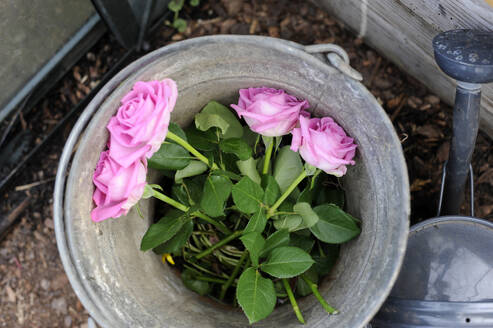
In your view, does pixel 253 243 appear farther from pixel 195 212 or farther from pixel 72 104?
pixel 72 104

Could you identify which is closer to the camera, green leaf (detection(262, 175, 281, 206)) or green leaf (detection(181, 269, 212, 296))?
green leaf (detection(262, 175, 281, 206))

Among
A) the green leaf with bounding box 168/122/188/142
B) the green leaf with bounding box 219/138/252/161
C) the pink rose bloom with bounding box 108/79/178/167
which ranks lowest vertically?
the green leaf with bounding box 219/138/252/161

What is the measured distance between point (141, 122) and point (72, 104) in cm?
73

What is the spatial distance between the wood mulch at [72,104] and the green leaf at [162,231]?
60 cm

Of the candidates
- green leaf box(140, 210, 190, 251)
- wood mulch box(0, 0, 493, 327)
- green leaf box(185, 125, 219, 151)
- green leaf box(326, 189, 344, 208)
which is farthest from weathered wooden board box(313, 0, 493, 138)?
green leaf box(140, 210, 190, 251)

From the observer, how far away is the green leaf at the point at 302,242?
33.8 inches

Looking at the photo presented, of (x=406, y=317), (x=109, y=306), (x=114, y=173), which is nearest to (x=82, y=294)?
(x=109, y=306)

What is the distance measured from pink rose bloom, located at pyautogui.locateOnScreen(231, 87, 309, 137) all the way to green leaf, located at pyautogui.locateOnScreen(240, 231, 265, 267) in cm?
16

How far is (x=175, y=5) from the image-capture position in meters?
1.28

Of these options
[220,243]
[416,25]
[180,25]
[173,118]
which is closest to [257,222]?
[220,243]

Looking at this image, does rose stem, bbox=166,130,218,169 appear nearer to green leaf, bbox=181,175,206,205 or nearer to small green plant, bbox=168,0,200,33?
green leaf, bbox=181,175,206,205

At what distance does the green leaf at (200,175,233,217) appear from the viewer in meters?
0.77

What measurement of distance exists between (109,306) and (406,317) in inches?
17.6

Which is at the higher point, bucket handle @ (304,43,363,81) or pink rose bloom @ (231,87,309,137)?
bucket handle @ (304,43,363,81)
